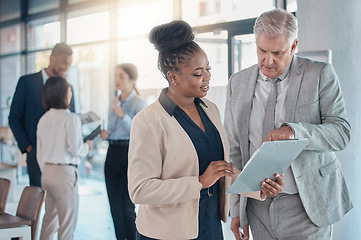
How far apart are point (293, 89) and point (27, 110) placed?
118 inches

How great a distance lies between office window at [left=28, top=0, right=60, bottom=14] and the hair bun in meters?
8.09

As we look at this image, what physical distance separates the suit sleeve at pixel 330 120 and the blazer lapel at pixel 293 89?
92 millimetres

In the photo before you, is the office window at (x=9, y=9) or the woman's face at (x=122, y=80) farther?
the office window at (x=9, y=9)

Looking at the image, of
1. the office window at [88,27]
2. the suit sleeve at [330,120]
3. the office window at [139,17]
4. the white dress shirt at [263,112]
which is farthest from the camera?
the office window at [88,27]

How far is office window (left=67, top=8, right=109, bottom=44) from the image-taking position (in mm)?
8500

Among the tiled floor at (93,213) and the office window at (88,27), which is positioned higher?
the office window at (88,27)

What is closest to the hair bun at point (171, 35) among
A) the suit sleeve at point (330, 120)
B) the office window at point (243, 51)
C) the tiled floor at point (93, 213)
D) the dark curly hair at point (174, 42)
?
the dark curly hair at point (174, 42)

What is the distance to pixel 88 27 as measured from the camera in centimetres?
874

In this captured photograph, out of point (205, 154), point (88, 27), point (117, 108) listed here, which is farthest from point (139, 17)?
point (205, 154)

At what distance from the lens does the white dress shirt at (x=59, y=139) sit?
12.7 feet

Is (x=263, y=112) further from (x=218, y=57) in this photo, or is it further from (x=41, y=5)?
(x=41, y=5)

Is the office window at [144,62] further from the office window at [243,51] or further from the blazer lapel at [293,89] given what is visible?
the blazer lapel at [293,89]

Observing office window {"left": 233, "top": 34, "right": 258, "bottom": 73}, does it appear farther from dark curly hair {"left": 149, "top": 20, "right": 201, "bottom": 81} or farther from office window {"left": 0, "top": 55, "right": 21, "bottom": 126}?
office window {"left": 0, "top": 55, "right": 21, "bottom": 126}

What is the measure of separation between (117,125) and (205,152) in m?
2.86
